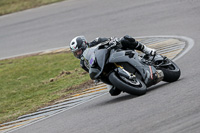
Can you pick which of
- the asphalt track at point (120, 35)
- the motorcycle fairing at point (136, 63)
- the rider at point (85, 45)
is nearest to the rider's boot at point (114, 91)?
the rider at point (85, 45)

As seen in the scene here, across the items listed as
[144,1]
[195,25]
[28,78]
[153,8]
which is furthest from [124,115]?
[144,1]

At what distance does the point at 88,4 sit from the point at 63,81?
8778 millimetres

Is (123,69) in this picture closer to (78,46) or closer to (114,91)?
(114,91)

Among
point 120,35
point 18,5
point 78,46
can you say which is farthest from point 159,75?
point 18,5

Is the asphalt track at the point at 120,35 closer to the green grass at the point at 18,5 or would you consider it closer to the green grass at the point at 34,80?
the green grass at the point at 18,5

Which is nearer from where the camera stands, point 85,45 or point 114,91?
point 114,91

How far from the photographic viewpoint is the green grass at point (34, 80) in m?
10.8

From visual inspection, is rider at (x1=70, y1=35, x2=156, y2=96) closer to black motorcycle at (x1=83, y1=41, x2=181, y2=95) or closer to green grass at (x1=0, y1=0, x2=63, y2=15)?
black motorcycle at (x1=83, y1=41, x2=181, y2=95)

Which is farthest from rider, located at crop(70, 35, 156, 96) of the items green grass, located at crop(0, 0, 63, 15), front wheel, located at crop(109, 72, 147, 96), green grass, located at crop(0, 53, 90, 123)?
green grass, located at crop(0, 0, 63, 15)

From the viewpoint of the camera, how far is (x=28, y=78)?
1379 cm

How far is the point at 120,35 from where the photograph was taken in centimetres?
1547

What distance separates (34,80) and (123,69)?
5.84 meters

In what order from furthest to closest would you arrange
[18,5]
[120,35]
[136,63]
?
[18,5], [120,35], [136,63]

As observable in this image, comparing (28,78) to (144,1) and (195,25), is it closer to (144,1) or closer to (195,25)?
(195,25)
